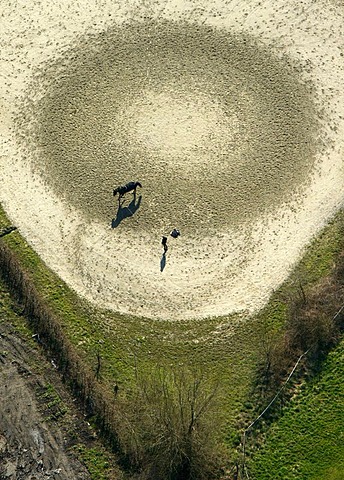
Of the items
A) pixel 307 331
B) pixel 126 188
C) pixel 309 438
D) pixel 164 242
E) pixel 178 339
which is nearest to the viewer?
pixel 309 438

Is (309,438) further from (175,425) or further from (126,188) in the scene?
(126,188)

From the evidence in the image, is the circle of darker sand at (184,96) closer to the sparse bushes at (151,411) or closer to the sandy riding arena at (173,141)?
the sandy riding arena at (173,141)

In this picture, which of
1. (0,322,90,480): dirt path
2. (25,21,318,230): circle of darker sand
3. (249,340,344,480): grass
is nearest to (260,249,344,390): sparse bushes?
(249,340,344,480): grass

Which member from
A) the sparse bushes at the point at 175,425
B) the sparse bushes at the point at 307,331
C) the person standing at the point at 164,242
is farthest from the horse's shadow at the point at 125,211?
the sparse bushes at the point at 307,331

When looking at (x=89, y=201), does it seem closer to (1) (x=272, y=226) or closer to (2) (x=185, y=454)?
(1) (x=272, y=226)

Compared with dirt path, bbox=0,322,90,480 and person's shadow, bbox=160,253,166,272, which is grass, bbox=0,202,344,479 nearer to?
dirt path, bbox=0,322,90,480

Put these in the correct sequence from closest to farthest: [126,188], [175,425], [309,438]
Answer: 1. [175,425]
2. [309,438]
3. [126,188]

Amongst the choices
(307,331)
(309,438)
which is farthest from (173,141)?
(309,438)
